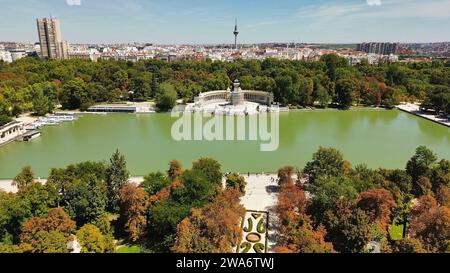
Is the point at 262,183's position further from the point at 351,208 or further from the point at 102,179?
the point at 102,179

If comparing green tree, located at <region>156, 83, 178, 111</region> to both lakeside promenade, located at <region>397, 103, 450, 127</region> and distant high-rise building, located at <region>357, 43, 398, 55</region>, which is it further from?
distant high-rise building, located at <region>357, 43, 398, 55</region>

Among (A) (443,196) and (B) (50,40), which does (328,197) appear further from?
(B) (50,40)

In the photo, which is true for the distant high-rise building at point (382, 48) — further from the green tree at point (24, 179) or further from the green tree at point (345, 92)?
the green tree at point (24, 179)

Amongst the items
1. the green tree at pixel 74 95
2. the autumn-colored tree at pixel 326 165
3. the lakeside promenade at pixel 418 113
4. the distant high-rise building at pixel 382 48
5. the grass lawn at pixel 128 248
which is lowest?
the grass lawn at pixel 128 248

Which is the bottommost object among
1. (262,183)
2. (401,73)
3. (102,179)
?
(262,183)

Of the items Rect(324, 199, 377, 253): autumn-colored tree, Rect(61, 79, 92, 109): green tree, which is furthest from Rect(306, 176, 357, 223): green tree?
Rect(61, 79, 92, 109): green tree

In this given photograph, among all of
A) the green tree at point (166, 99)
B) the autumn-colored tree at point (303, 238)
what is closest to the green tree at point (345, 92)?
the green tree at point (166, 99)
